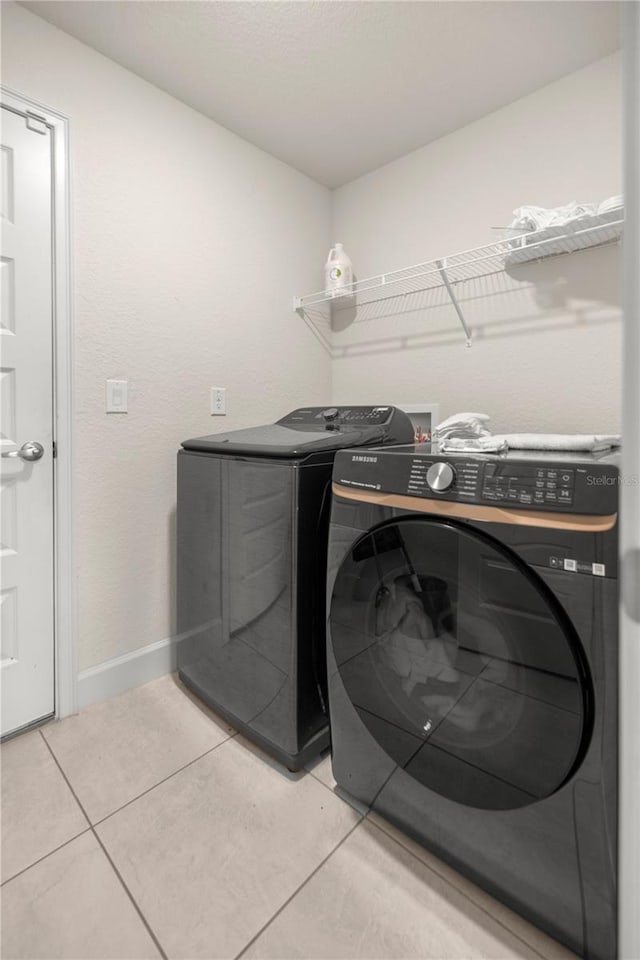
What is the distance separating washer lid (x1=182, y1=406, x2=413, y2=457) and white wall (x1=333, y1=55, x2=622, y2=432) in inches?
20.8

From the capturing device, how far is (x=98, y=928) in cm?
88

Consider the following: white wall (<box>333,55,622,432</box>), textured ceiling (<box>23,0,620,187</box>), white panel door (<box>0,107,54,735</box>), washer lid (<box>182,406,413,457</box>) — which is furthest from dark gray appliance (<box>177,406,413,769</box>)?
textured ceiling (<box>23,0,620,187</box>)

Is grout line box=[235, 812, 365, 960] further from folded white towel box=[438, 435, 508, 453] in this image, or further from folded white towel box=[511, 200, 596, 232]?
folded white towel box=[511, 200, 596, 232]

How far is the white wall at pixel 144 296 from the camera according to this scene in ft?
4.95

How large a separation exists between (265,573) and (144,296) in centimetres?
117

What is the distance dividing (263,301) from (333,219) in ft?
2.47

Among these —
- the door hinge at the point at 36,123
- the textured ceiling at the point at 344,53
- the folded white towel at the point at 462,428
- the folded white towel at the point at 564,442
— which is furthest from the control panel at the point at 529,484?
the door hinge at the point at 36,123

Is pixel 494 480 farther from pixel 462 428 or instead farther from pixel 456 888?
pixel 456 888

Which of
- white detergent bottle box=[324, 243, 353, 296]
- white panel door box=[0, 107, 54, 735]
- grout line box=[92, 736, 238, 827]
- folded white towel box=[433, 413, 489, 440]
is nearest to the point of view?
grout line box=[92, 736, 238, 827]

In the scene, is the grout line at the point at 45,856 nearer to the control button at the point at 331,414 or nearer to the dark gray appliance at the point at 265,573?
the dark gray appliance at the point at 265,573

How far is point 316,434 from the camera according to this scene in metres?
1.39

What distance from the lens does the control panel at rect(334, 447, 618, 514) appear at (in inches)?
28.8

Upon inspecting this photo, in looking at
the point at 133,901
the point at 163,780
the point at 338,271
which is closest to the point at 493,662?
the point at 133,901

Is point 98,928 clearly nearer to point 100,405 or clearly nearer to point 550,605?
point 550,605
